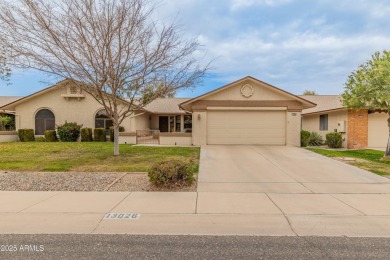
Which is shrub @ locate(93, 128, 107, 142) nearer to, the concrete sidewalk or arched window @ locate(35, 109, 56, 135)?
arched window @ locate(35, 109, 56, 135)

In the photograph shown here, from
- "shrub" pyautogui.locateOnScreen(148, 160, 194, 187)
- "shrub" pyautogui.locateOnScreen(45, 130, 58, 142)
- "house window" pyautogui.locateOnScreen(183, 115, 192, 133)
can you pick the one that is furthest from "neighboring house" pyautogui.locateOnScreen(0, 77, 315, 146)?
"shrub" pyautogui.locateOnScreen(148, 160, 194, 187)

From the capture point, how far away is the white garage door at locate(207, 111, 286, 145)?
19.3 metres

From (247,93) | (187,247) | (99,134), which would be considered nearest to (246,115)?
(247,93)

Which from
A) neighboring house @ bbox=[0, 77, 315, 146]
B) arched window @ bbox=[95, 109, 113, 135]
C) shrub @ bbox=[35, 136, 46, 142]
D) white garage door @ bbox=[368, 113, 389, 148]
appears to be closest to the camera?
neighboring house @ bbox=[0, 77, 315, 146]

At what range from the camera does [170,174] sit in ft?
25.6

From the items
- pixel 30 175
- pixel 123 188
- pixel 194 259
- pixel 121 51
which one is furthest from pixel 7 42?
pixel 194 259

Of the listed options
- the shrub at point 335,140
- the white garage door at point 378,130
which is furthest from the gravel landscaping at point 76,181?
the white garage door at point 378,130

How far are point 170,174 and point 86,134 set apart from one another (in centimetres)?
1710

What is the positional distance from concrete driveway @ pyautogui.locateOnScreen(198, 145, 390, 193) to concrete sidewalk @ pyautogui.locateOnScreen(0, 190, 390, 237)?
25.3 inches

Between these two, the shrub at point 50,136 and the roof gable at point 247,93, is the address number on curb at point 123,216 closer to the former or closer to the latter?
the roof gable at point 247,93

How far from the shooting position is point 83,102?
23406 millimetres

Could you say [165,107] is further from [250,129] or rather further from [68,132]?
[250,129]

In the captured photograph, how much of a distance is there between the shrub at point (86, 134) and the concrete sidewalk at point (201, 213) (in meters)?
15.8

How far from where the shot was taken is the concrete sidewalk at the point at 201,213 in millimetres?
4969
